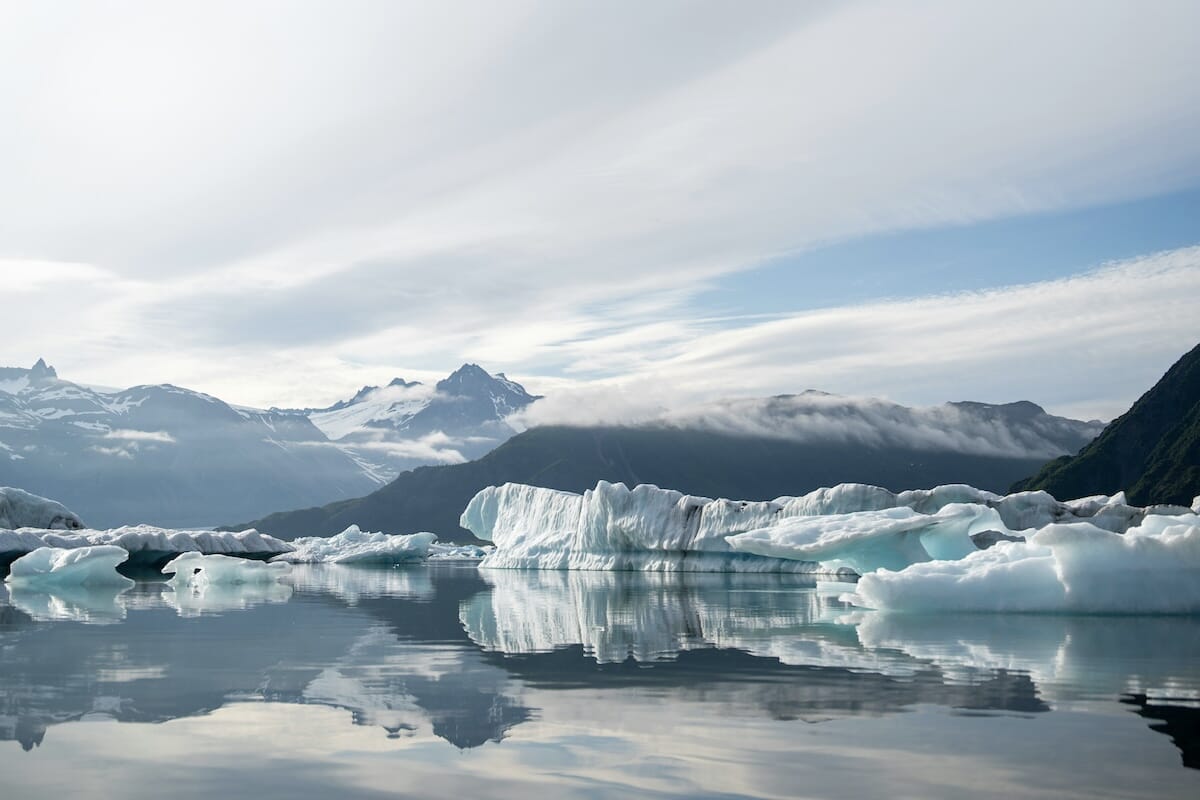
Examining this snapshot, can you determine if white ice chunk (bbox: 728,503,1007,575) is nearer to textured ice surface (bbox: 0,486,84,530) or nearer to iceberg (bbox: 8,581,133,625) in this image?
iceberg (bbox: 8,581,133,625)

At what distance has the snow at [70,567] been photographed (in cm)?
3838

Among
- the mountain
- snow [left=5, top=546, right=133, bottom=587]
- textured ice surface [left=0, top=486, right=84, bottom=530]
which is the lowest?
snow [left=5, top=546, right=133, bottom=587]

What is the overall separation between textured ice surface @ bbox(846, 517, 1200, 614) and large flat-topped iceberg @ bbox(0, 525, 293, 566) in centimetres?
A: 4282

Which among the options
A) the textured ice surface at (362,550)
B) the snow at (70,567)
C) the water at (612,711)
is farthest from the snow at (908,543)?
the snow at (70,567)

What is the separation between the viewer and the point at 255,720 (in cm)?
900

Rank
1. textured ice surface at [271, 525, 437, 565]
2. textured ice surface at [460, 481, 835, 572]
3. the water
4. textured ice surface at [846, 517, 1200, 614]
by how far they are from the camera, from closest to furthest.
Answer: the water < textured ice surface at [846, 517, 1200, 614] < textured ice surface at [460, 481, 835, 572] < textured ice surface at [271, 525, 437, 565]

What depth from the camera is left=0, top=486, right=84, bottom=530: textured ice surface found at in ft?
205

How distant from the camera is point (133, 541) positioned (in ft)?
193

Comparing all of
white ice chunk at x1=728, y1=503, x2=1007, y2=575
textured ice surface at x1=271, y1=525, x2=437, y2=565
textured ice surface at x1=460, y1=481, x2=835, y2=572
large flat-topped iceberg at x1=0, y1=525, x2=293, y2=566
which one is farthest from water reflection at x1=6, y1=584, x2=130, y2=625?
textured ice surface at x1=271, y1=525, x2=437, y2=565

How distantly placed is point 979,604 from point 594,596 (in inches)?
486

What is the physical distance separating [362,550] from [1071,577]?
67.1 meters

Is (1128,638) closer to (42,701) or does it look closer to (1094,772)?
(1094,772)

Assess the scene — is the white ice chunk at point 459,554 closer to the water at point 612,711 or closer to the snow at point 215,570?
the snow at point 215,570

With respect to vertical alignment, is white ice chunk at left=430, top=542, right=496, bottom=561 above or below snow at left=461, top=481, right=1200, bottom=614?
below
